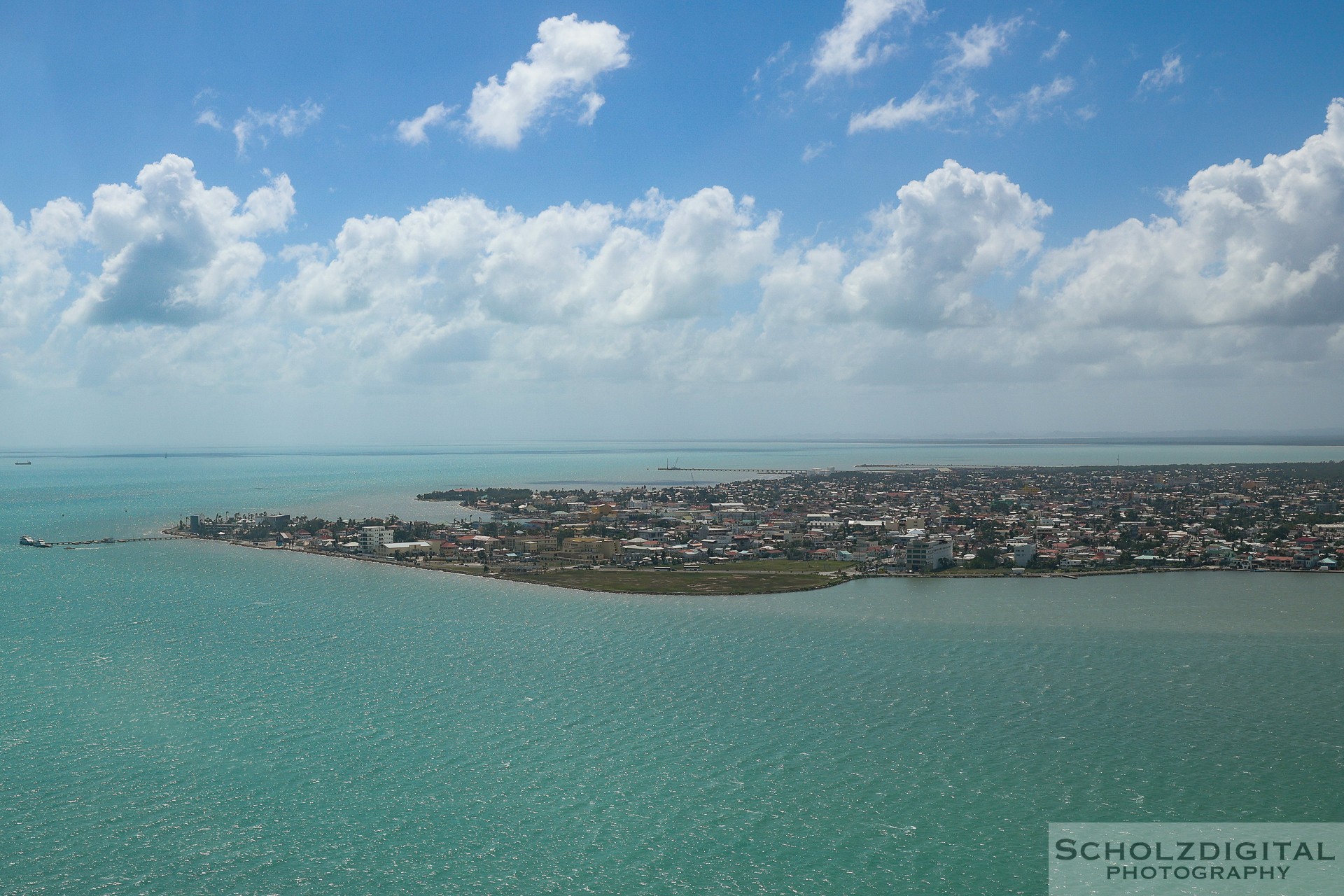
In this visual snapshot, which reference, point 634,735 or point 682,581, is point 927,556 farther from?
point 634,735

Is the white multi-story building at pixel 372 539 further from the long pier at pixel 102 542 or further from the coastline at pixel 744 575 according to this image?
the long pier at pixel 102 542

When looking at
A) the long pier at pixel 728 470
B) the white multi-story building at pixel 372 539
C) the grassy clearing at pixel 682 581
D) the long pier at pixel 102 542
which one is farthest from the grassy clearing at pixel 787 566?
the long pier at pixel 728 470

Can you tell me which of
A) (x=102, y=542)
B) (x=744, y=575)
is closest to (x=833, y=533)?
(x=744, y=575)

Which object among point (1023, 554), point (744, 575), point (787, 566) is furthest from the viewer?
point (787, 566)

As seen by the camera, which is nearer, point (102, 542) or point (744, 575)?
point (744, 575)

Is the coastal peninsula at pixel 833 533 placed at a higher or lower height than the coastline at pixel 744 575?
higher

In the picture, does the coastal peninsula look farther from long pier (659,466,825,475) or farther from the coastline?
long pier (659,466,825,475)

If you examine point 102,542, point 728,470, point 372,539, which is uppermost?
point 728,470
